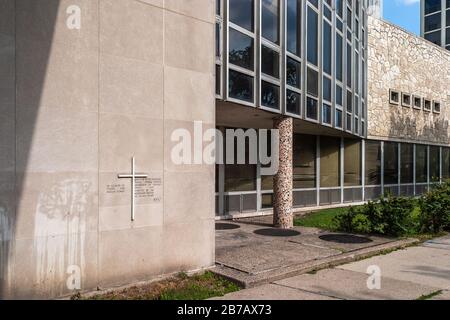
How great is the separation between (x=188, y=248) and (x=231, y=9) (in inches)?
204

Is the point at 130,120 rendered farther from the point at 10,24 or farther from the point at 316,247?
the point at 316,247

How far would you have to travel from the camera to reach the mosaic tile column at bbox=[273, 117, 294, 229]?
11016 millimetres

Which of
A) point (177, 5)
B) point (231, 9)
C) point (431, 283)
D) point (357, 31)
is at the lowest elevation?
point (431, 283)

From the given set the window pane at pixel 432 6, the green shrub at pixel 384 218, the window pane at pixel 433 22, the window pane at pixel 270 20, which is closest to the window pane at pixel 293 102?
the window pane at pixel 270 20

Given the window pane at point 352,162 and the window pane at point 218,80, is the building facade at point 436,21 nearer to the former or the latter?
the window pane at point 352,162

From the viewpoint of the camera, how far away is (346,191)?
17.5 metres

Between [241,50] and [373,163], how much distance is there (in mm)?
11462

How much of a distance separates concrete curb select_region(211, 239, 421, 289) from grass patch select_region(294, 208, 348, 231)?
108 inches

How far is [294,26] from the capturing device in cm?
1120

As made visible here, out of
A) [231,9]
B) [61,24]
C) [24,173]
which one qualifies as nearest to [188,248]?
[24,173]

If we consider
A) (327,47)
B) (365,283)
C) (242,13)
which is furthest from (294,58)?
(365,283)

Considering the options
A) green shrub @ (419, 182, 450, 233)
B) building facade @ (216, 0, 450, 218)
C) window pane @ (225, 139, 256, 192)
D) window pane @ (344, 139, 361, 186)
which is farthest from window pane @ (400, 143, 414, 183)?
window pane @ (225, 139, 256, 192)

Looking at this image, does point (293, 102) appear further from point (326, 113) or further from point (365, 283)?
point (365, 283)

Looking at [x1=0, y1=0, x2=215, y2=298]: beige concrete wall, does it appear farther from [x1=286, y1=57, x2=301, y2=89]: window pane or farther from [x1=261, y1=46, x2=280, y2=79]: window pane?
[x1=286, y1=57, x2=301, y2=89]: window pane
